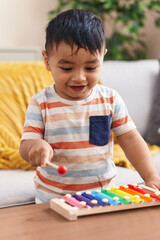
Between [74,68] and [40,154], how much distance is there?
0.76 feet

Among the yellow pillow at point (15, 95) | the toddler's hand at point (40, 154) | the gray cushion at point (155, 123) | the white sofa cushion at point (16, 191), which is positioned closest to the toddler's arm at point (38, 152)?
the toddler's hand at point (40, 154)

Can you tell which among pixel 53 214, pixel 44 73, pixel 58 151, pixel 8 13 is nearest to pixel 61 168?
pixel 53 214

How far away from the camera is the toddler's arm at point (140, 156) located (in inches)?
38.1

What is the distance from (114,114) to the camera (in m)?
1.06

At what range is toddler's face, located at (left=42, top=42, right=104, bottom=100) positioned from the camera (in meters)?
0.88

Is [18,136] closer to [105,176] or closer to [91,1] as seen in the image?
[105,176]

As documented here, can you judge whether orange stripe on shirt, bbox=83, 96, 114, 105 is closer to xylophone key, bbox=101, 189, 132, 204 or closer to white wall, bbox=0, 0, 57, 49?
xylophone key, bbox=101, 189, 132, 204

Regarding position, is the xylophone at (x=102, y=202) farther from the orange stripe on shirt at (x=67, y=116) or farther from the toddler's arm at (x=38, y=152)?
the orange stripe on shirt at (x=67, y=116)

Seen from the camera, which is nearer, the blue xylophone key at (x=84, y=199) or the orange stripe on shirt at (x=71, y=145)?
the blue xylophone key at (x=84, y=199)

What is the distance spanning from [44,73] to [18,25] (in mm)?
1779

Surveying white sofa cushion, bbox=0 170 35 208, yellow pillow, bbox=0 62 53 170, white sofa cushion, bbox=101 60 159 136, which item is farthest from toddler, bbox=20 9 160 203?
white sofa cushion, bbox=101 60 159 136

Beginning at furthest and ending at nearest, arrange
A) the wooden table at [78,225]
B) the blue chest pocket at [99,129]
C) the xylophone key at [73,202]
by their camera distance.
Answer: the blue chest pocket at [99,129] → the xylophone key at [73,202] → the wooden table at [78,225]

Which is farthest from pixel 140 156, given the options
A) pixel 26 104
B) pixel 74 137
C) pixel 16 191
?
pixel 26 104

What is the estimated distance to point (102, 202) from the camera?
81 centimetres
